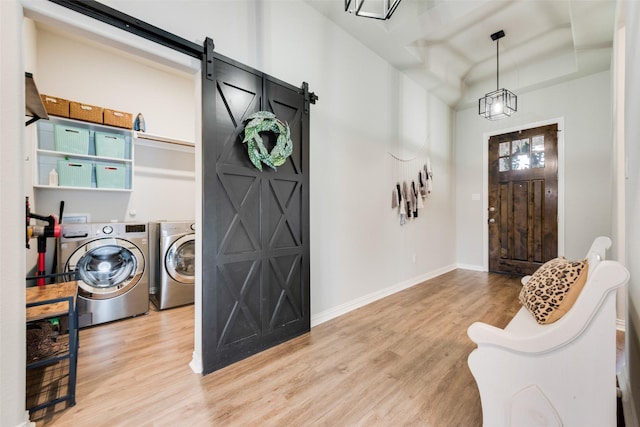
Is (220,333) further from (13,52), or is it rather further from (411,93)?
(411,93)

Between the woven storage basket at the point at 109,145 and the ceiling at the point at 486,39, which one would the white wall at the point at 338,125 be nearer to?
the ceiling at the point at 486,39

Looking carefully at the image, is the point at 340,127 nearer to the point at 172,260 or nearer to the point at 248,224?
the point at 248,224

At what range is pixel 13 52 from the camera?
4.24ft

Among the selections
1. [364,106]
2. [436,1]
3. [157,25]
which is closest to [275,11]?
[157,25]

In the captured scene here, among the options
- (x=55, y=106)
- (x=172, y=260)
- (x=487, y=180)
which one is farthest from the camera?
(x=487, y=180)

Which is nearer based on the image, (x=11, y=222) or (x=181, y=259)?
(x=11, y=222)

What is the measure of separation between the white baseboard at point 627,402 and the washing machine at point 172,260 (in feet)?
11.5

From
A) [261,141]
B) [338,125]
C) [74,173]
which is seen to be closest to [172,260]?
[74,173]

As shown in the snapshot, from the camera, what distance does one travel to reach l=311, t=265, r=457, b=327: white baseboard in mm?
2780

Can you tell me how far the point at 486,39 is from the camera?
3537mm

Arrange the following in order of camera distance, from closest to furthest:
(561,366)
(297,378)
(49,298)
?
(561,366) → (49,298) → (297,378)

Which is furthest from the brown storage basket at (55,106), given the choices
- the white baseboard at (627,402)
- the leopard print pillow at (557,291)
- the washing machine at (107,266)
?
the white baseboard at (627,402)

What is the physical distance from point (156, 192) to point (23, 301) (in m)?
2.50

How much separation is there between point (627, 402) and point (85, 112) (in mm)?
4879
